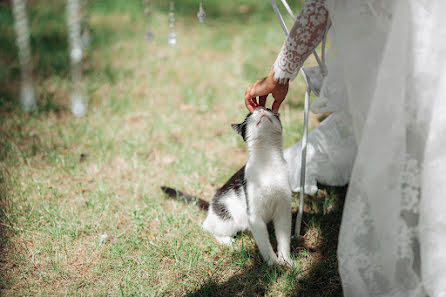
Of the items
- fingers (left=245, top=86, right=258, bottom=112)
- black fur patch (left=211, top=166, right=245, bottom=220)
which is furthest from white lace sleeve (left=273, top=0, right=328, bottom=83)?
black fur patch (left=211, top=166, right=245, bottom=220)

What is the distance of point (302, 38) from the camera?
1530 mm

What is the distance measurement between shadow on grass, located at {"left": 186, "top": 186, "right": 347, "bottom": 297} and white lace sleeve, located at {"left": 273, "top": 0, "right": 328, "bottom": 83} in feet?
2.78

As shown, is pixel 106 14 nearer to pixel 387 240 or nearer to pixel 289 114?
pixel 289 114

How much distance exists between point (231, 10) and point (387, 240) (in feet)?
15.7

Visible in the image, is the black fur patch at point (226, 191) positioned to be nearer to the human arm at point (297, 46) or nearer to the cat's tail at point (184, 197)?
the cat's tail at point (184, 197)

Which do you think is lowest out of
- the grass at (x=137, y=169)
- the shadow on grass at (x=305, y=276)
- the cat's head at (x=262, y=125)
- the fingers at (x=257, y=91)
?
the grass at (x=137, y=169)

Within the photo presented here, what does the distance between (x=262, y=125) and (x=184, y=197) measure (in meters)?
0.79

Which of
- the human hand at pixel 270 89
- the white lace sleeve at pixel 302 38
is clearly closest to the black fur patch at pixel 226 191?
the human hand at pixel 270 89

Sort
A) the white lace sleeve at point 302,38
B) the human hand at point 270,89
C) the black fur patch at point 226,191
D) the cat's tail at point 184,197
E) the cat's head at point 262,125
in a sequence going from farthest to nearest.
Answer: the cat's tail at point 184,197, the black fur patch at point 226,191, the cat's head at point 262,125, the human hand at point 270,89, the white lace sleeve at point 302,38

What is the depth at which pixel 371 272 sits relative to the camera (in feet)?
4.59

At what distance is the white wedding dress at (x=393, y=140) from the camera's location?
1.22 meters

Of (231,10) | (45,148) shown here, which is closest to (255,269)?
(45,148)

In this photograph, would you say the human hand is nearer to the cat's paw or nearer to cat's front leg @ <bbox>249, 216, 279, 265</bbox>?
cat's front leg @ <bbox>249, 216, 279, 265</bbox>

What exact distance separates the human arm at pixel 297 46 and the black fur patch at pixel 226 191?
43cm
